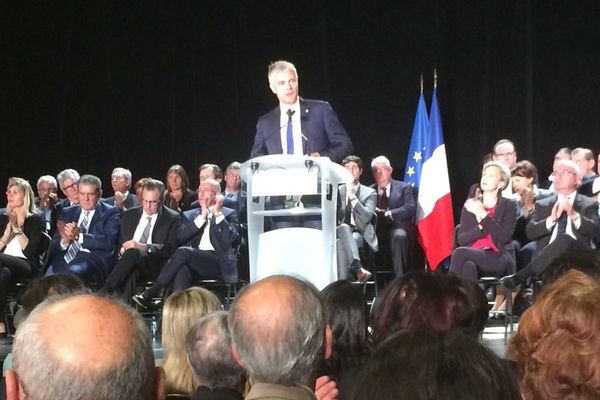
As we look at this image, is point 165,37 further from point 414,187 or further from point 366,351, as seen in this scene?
point 366,351

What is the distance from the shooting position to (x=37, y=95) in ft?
32.2

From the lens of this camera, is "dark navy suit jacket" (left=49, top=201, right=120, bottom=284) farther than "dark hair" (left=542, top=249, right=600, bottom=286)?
Yes

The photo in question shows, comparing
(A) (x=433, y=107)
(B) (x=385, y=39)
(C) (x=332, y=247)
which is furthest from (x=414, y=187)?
(C) (x=332, y=247)

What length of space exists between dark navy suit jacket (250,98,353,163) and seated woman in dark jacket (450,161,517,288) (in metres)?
1.42

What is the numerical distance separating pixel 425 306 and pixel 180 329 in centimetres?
79

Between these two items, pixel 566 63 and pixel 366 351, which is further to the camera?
pixel 566 63

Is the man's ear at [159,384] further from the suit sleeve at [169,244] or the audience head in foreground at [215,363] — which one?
the suit sleeve at [169,244]

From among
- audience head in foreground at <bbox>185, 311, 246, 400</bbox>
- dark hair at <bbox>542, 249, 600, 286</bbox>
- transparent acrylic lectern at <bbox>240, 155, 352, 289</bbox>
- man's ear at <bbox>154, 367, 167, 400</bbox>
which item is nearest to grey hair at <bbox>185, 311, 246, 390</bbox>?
audience head in foreground at <bbox>185, 311, 246, 400</bbox>

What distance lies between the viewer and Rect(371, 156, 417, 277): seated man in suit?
708 cm

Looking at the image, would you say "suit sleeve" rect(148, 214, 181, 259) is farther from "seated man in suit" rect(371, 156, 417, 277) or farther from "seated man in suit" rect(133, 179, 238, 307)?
"seated man in suit" rect(371, 156, 417, 277)

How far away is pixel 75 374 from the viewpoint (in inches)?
44.9

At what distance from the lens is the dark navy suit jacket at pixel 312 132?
5.29m

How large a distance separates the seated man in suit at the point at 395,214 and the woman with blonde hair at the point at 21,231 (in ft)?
8.77

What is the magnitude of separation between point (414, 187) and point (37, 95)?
173 inches
